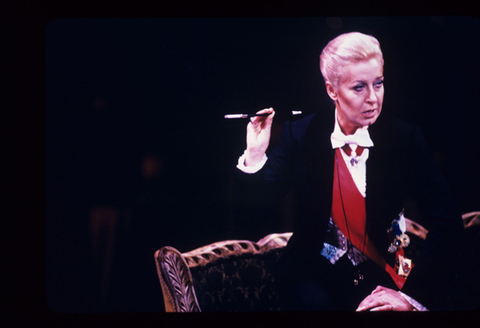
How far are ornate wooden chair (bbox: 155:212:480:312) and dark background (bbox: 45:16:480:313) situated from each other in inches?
3.0

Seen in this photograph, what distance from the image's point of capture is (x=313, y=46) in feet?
6.52

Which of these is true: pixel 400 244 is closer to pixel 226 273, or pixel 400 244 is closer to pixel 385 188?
pixel 385 188

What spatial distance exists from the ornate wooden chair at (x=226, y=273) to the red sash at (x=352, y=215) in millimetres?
222

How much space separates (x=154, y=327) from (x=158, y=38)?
5.98ft

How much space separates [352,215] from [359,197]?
12 centimetres

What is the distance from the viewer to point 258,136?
1994 millimetres

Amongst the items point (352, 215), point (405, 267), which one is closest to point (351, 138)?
point (352, 215)

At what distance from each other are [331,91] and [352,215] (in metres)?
0.76

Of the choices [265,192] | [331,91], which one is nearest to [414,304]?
[265,192]

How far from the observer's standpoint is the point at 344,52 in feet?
6.39

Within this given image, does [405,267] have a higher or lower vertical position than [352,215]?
lower

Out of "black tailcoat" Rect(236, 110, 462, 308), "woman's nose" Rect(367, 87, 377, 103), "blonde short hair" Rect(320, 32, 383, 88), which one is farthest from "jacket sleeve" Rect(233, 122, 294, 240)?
"woman's nose" Rect(367, 87, 377, 103)

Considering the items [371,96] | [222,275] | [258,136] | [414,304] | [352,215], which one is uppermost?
[371,96]

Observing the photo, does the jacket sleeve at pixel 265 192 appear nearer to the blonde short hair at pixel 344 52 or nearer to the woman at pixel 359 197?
the woman at pixel 359 197
